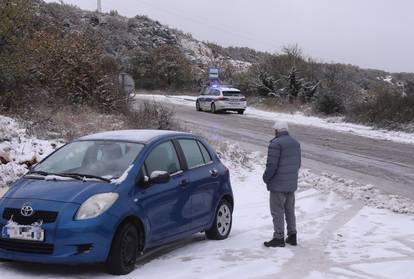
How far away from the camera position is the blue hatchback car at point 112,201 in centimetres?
634

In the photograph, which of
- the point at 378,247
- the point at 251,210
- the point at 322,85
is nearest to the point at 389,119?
the point at 322,85

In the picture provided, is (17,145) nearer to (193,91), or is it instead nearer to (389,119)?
(389,119)

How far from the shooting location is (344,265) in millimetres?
7445

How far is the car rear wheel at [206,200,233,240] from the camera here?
8647mm

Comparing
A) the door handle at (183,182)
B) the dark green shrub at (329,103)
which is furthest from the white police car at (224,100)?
the door handle at (183,182)

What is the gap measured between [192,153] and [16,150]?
16.4 feet

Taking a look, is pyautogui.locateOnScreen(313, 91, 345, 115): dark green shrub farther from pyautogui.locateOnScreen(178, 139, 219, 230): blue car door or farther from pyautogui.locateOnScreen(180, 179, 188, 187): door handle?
pyautogui.locateOnScreen(180, 179, 188, 187): door handle

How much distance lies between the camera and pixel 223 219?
29.1ft

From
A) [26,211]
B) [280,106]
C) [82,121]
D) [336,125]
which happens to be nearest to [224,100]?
[280,106]

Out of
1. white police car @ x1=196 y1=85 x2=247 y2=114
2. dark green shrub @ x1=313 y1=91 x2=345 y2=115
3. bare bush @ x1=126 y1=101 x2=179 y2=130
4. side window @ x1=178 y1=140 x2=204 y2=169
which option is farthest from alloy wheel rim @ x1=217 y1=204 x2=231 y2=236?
white police car @ x1=196 y1=85 x2=247 y2=114

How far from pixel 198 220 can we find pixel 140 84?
51.8m

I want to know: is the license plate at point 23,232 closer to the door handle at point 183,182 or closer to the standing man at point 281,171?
the door handle at point 183,182

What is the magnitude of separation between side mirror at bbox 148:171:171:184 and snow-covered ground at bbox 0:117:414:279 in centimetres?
95

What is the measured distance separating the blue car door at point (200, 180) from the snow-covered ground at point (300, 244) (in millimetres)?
421
